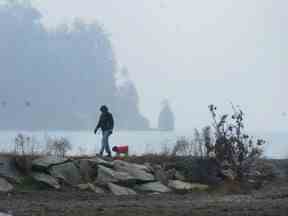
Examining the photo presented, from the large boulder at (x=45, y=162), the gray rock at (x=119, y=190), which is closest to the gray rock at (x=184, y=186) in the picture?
the gray rock at (x=119, y=190)

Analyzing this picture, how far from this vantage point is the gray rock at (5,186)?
16.3 m

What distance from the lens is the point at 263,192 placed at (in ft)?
56.4

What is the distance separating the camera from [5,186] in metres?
16.6

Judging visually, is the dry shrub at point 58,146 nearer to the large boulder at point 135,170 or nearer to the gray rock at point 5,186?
the large boulder at point 135,170

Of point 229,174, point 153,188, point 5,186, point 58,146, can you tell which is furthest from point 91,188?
point 58,146

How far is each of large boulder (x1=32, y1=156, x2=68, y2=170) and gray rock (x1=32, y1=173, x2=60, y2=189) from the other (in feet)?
1.15

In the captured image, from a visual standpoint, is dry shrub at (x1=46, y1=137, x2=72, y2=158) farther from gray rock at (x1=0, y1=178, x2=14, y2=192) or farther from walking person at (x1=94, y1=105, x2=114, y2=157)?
gray rock at (x1=0, y1=178, x2=14, y2=192)

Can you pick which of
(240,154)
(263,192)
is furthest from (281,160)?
(263,192)

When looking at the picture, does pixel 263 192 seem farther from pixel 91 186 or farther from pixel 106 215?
pixel 106 215

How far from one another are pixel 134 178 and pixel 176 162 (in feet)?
9.89

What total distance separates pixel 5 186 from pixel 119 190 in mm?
2897

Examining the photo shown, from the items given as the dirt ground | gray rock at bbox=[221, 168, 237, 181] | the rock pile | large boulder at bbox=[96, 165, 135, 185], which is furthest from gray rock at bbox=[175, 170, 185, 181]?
the dirt ground

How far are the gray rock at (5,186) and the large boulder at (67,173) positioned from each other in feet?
4.53

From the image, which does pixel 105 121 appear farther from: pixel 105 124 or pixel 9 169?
pixel 9 169
